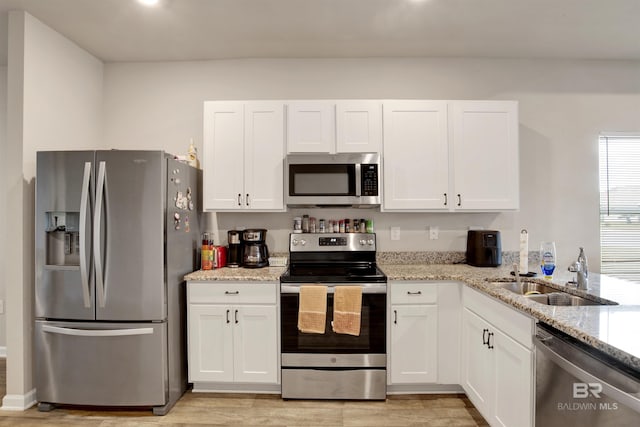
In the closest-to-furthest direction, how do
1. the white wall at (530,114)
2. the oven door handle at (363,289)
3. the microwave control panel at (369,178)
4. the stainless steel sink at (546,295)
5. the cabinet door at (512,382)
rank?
the cabinet door at (512,382) < the stainless steel sink at (546,295) < the oven door handle at (363,289) < the microwave control panel at (369,178) < the white wall at (530,114)

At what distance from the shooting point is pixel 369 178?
8.63ft

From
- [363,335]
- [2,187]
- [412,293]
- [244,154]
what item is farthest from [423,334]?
[2,187]

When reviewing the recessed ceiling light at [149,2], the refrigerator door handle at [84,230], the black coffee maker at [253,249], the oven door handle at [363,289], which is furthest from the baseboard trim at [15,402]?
the recessed ceiling light at [149,2]

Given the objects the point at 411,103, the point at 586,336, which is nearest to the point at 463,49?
the point at 411,103

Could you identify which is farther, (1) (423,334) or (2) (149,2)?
(1) (423,334)

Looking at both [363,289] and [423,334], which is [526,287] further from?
[363,289]

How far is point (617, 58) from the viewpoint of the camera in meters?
3.04

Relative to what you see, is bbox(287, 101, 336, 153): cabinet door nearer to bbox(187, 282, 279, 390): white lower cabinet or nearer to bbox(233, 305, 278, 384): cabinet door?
bbox(187, 282, 279, 390): white lower cabinet

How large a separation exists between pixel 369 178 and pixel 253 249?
1.12 meters

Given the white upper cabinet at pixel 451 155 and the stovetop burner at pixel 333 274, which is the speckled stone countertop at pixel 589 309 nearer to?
the stovetop burner at pixel 333 274

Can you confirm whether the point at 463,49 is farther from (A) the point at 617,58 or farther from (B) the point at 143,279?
(B) the point at 143,279

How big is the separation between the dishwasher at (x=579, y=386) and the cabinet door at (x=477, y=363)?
18.4 inches

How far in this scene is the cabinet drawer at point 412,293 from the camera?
2428mm

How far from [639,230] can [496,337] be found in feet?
7.67
